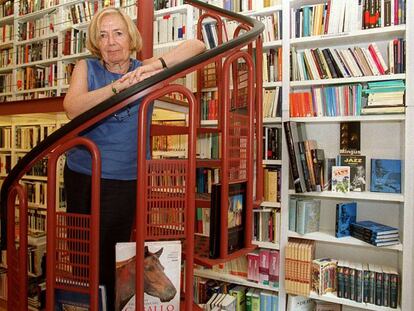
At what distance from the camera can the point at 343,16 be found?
7.68 ft

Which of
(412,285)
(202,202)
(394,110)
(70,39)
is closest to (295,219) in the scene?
(412,285)

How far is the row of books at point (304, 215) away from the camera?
8.05 ft

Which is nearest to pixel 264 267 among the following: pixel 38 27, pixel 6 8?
pixel 38 27

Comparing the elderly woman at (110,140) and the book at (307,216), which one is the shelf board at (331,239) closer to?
the book at (307,216)

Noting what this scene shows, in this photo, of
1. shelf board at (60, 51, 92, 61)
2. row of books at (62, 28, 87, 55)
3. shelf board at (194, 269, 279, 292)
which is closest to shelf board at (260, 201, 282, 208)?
shelf board at (194, 269, 279, 292)

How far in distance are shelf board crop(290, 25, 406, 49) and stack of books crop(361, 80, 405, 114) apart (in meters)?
0.33

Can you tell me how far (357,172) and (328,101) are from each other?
548mm

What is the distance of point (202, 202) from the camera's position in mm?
1473

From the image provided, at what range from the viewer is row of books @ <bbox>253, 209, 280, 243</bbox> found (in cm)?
255

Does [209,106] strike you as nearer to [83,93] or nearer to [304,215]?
[304,215]

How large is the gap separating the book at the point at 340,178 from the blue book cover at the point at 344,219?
127mm

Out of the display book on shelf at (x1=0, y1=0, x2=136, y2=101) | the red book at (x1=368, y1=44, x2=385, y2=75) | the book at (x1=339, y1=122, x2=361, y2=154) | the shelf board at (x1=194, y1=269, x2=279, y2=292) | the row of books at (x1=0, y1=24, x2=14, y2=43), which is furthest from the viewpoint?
the row of books at (x1=0, y1=24, x2=14, y2=43)

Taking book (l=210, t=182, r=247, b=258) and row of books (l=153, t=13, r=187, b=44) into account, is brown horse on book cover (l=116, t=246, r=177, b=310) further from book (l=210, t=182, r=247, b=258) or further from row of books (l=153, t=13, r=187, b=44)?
row of books (l=153, t=13, r=187, b=44)

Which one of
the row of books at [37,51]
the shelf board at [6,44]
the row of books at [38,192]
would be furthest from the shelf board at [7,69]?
the row of books at [38,192]
